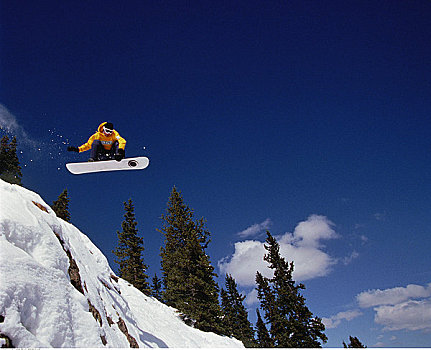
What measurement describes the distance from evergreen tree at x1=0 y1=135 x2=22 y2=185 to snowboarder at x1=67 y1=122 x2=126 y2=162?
24.4 metres

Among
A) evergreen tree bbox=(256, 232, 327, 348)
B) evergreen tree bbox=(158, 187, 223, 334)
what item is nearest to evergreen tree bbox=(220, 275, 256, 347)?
evergreen tree bbox=(256, 232, 327, 348)

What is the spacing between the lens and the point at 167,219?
84.1 feet

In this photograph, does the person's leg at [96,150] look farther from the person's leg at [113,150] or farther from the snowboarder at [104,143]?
the person's leg at [113,150]

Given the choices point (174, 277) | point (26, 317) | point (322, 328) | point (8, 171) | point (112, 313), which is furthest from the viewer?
point (8, 171)

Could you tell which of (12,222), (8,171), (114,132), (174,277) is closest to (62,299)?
(12,222)

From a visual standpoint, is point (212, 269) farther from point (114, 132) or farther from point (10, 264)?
point (10, 264)

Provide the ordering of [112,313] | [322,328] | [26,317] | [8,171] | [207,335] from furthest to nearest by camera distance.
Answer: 1. [8,171]
2. [322,328]
3. [207,335]
4. [112,313]
5. [26,317]

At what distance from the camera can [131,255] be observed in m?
28.8

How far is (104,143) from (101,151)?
1.14 ft

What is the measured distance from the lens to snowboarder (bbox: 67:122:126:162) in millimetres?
10367

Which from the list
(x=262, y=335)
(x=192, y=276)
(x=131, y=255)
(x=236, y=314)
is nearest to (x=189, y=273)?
(x=192, y=276)

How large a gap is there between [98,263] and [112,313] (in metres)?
3.21

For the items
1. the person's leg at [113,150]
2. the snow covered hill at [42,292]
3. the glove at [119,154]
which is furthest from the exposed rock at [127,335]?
the person's leg at [113,150]

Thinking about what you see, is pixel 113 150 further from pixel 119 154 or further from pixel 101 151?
pixel 119 154
